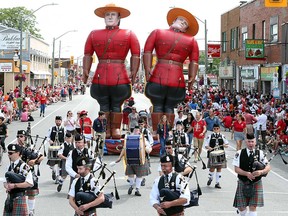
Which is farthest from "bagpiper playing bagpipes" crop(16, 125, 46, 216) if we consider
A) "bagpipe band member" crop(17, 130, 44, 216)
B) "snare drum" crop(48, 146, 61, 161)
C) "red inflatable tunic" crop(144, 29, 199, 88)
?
"red inflatable tunic" crop(144, 29, 199, 88)

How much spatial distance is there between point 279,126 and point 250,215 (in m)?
11.8

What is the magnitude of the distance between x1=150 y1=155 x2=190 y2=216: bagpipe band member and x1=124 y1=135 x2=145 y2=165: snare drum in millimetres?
5088

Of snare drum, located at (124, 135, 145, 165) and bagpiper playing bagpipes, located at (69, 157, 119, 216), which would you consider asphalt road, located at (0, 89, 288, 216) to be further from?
bagpiper playing bagpipes, located at (69, 157, 119, 216)

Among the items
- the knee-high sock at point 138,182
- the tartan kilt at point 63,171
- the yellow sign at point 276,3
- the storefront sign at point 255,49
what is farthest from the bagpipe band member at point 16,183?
the storefront sign at point 255,49

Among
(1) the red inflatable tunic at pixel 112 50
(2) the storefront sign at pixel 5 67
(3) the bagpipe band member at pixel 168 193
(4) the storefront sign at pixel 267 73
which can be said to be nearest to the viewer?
(3) the bagpipe band member at pixel 168 193

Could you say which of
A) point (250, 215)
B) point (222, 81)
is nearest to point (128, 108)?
point (250, 215)

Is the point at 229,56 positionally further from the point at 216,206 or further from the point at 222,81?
the point at 216,206

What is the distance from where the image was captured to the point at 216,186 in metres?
14.1

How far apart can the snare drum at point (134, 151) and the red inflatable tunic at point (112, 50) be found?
569 centimetres

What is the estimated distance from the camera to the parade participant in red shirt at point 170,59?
60.9ft

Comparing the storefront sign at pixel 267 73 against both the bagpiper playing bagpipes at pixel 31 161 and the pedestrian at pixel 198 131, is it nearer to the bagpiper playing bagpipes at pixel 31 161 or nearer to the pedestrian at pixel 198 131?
the pedestrian at pixel 198 131

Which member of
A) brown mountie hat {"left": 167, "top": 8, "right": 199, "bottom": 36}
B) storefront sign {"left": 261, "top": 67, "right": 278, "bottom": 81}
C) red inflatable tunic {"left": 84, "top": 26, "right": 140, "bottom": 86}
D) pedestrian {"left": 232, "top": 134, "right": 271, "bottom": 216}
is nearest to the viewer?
pedestrian {"left": 232, "top": 134, "right": 271, "bottom": 216}

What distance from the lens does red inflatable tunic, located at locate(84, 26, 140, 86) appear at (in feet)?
60.4

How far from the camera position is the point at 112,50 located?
1848 centimetres
